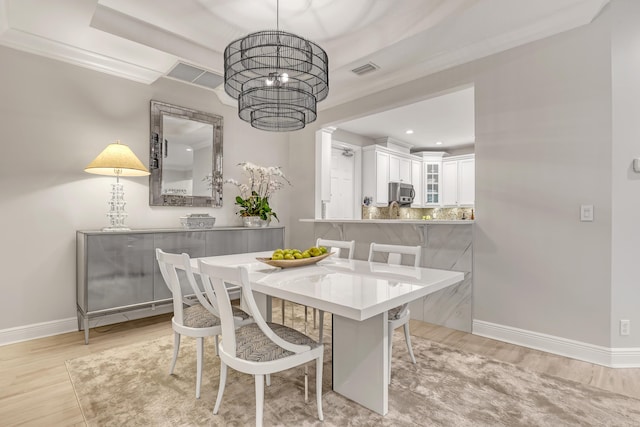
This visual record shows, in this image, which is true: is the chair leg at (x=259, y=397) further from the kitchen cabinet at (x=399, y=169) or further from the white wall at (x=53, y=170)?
the kitchen cabinet at (x=399, y=169)

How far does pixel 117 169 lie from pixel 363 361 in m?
2.91

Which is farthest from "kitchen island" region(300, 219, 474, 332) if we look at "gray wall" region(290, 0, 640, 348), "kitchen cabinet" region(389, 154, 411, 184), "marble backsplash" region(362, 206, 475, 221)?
"kitchen cabinet" region(389, 154, 411, 184)

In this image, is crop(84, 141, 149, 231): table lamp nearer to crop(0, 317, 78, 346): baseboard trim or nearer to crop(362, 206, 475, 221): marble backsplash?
crop(0, 317, 78, 346): baseboard trim

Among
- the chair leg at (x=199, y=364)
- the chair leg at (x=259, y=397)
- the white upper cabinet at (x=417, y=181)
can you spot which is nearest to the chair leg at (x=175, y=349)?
the chair leg at (x=199, y=364)

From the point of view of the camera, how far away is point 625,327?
2465mm

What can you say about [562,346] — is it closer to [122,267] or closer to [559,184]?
[559,184]

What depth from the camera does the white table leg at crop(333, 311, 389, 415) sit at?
1.82 m

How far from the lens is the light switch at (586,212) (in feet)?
8.34

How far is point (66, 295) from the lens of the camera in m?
3.21

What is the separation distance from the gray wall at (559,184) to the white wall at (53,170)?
3520 mm

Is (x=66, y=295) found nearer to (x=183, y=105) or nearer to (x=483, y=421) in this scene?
(x=183, y=105)

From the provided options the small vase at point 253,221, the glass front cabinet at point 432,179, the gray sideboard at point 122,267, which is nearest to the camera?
the gray sideboard at point 122,267

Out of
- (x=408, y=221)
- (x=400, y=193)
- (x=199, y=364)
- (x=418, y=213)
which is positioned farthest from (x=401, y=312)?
(x=418, y=213)

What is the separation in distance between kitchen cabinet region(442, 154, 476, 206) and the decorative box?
17.1ft
